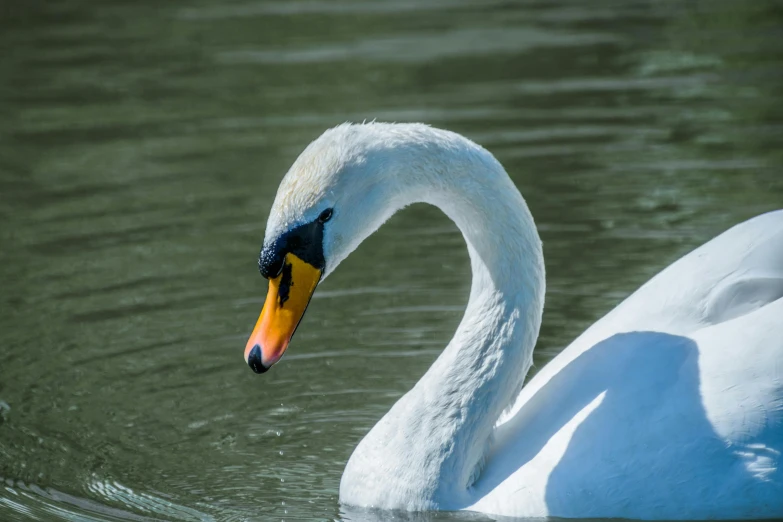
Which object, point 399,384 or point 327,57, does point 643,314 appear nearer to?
point 399,384

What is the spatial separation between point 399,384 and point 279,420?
0.67 m

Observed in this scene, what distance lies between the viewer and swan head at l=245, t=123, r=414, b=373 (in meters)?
5.14

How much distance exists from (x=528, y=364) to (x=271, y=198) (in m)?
4.75

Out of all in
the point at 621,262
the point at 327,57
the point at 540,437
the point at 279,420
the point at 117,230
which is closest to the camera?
the point at 540,437

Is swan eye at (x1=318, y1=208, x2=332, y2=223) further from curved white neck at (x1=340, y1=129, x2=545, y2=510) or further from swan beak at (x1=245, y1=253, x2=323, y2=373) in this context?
curved white neck at (x1=340, y1=129, x2=545, y2=510)

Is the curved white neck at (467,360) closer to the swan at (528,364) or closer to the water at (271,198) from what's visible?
the swan at (528,364)

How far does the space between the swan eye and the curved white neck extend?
298mm

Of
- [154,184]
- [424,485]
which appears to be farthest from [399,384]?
[154,184]

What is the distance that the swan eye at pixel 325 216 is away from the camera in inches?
205

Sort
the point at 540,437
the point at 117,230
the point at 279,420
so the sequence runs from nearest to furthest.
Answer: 1. the point at 540,437
2. the point at 279,420
3. the point at 117,230

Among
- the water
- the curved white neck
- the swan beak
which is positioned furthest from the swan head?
the water

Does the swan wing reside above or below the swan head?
below

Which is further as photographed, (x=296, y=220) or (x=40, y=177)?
(x=40, y=177)

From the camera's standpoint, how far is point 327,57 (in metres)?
14.2
